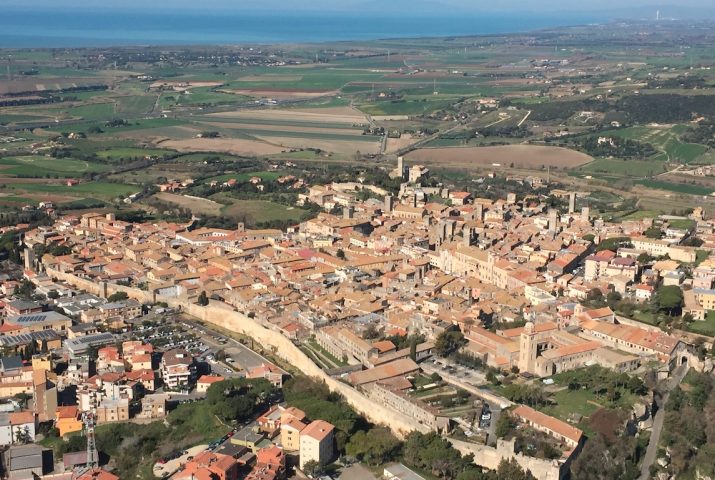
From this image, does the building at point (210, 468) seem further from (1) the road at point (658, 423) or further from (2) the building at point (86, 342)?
(1) the road at point (658, 423)

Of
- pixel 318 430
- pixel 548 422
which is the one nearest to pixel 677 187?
pixel 548 422

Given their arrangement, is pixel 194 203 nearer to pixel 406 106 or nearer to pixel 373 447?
pixel 373 447

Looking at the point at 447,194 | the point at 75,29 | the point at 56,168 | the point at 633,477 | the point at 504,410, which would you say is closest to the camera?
the point at 633,477

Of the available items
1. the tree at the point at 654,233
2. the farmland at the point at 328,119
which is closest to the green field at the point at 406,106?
the farmland at the point at 328,119

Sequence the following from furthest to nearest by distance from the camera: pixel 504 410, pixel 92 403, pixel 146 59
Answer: pixel 146 59, pixel 92 403, pixel 504 410

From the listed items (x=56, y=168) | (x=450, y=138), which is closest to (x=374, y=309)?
(x=56, y=168)

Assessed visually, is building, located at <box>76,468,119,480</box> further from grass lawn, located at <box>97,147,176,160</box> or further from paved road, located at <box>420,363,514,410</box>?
grass lawn, located at <box>97,147,176,160</box>

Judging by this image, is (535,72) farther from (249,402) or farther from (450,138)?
(249,402)

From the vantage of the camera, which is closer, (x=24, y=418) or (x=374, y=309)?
(x=24, y=418)
